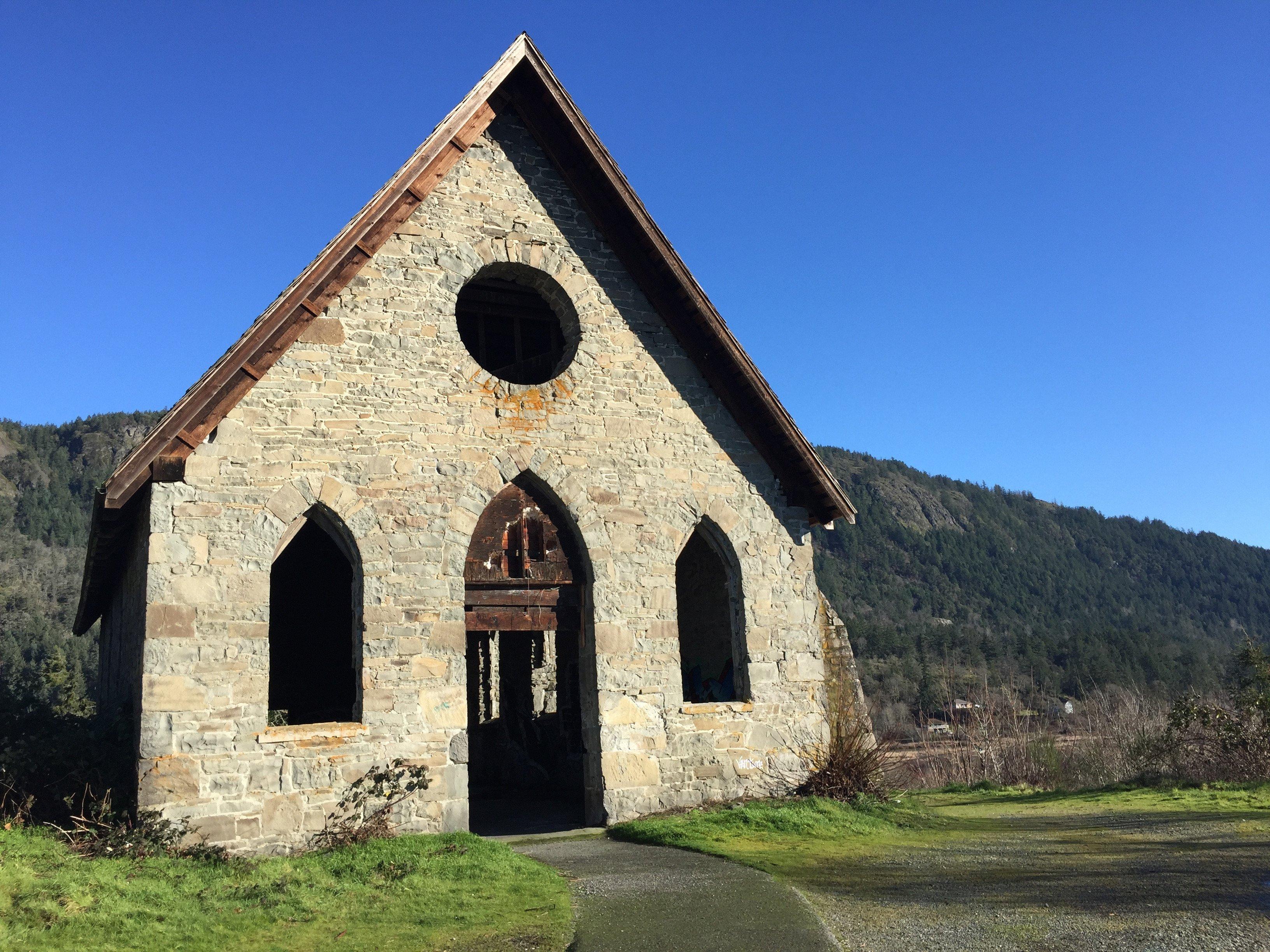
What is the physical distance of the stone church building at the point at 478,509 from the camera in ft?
32.9

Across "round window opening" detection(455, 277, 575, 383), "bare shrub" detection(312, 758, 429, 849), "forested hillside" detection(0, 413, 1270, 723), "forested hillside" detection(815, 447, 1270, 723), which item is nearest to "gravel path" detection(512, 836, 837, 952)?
"bare shrub" detection(312, 758, 429, 849)

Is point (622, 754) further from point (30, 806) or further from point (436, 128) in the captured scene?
point (436, 128)

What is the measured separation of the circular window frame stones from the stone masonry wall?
22cm

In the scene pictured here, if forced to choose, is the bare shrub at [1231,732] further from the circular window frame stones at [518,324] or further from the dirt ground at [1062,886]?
the circular window frame stones at [518,324]

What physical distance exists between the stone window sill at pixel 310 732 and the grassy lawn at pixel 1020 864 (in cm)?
321

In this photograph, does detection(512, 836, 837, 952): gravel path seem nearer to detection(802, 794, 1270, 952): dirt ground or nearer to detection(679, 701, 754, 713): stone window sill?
detection(802, 794, 1270, 952): dirt ground

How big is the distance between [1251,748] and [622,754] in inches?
396

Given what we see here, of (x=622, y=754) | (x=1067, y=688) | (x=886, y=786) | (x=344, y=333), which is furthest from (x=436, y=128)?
(x=1067, y=688)

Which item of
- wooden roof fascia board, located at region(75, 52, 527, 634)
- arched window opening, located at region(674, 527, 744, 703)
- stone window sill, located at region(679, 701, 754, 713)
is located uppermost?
wooden roof fascia board, located at region(75, 52, 527, 634)

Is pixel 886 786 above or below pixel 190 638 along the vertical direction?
below

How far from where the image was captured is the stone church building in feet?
32.9

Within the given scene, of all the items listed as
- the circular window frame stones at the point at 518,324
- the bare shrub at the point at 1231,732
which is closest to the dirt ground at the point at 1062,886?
the bare shrub at the point at 1231,732

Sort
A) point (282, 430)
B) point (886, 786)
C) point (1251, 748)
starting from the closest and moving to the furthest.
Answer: point (282, 430) < point (886, 786) < point (1251, 748)

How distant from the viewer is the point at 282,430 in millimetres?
10781
